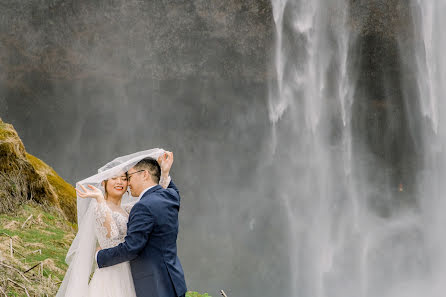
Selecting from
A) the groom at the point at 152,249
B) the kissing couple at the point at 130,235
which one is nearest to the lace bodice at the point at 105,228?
the kissing couple at the point at 130,235

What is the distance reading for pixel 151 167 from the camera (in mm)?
4141

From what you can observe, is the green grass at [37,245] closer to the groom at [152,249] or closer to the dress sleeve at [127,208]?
the dress sleeve at [127,208]

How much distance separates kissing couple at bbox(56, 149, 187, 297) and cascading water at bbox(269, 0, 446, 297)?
2320cm

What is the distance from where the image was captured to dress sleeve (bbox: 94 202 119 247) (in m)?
3.95

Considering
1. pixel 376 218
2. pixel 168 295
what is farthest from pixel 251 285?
pixel 168 295

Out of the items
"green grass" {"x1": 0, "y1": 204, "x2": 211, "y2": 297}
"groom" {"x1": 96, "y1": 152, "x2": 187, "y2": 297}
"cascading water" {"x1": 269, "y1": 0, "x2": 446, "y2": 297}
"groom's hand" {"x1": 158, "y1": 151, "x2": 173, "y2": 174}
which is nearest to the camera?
"groom" {"x1": 96, "y1": 152, "x2": 187, "y2": 297}

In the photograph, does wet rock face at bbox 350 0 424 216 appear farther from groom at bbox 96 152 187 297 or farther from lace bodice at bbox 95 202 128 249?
lace bodice at bbox 95 202 128 249

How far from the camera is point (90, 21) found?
29.2 m

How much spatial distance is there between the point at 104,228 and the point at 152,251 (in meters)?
0.41

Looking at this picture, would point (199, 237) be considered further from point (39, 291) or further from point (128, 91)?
point (39, 291)

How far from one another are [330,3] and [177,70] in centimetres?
950

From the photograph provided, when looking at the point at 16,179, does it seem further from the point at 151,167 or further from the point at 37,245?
the point at 151,167

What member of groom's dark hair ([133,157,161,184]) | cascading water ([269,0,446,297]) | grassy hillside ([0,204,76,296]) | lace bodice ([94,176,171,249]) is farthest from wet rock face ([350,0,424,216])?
lace bodice ([94,176,171,249])

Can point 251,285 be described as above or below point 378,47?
below
